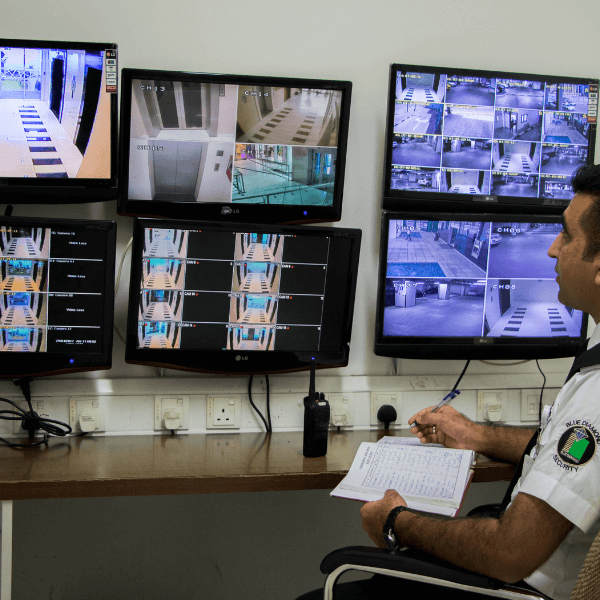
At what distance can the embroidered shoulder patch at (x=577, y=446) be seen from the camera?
1178mm

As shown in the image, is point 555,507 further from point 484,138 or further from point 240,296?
point 484,138

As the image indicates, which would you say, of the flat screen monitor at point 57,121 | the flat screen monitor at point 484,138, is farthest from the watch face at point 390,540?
the flat screen monitor at point 57,121

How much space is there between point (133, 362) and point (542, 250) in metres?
1.37

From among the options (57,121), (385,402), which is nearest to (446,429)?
(385,402)

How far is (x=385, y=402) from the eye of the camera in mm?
2113

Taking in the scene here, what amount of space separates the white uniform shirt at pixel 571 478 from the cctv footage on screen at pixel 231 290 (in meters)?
0.90

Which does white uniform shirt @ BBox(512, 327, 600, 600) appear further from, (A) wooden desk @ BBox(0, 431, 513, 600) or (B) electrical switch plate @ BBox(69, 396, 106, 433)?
(B) electrical switch plate @ BBox(69, 396, 106, 433)

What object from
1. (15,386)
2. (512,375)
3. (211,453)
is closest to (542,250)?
(512,375)

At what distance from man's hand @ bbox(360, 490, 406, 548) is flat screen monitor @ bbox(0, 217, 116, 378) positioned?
0.92m

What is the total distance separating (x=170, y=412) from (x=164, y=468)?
15.3 inches

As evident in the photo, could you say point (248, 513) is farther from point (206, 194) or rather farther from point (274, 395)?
point (206, 194)

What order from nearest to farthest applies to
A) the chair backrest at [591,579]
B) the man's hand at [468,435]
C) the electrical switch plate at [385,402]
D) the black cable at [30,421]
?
1. the chair backrest at [591,579]
2. the man's hand at [468,435]
3. the black cable at [30,421]
4. the electrical switch plate at [385,402]

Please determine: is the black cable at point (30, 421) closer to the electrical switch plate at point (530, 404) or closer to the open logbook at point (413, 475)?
the open logbook at point (413, 475)

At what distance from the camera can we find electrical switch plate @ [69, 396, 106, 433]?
1.93 metres
